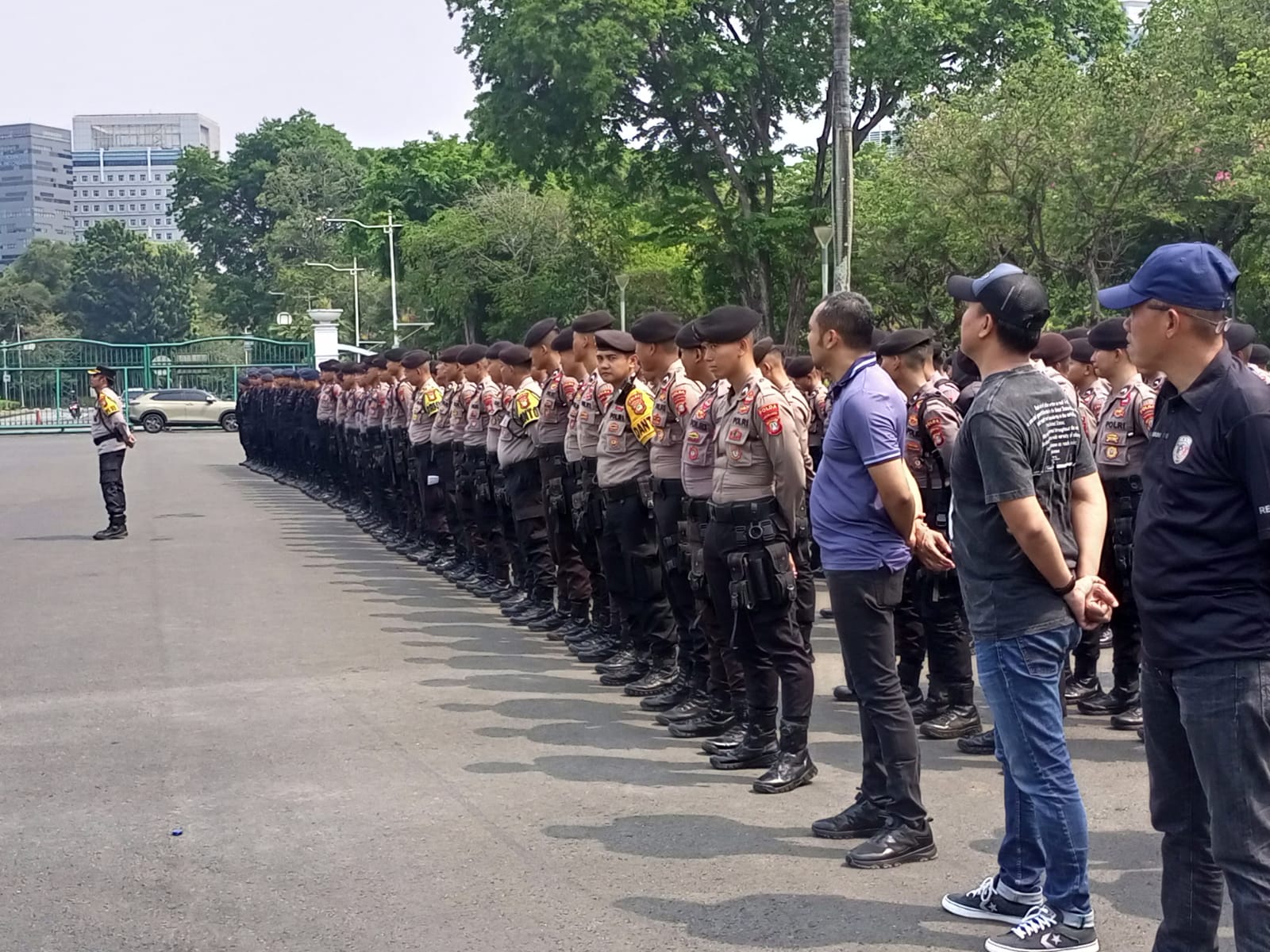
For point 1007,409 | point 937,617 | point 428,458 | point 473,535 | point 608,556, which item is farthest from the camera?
point 428,458

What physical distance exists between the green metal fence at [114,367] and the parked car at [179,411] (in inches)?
79.6

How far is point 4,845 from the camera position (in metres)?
5.62

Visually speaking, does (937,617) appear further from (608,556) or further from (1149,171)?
(1149,171)

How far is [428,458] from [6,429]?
39048 mm

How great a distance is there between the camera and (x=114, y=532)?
16.7 meters

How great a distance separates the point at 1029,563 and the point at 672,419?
370cm

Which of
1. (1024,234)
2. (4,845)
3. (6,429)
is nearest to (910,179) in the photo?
(1024,234)

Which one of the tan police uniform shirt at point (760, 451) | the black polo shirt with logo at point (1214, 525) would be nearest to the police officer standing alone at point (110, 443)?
the tan police uniform shirt at point (760, 451)

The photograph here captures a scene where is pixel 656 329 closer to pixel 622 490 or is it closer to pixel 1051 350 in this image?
pixel 622 490

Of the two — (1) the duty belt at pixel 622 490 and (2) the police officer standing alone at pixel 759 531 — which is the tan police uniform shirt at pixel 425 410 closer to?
(1) the duty belt at pixel 622 490

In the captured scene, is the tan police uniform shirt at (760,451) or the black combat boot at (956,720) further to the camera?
the black combat boot at (956,720)

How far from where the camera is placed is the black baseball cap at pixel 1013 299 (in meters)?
4.32

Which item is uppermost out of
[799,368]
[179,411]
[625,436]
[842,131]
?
[842,131]

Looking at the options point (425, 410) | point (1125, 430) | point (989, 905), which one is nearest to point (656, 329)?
point (1125, 430)
